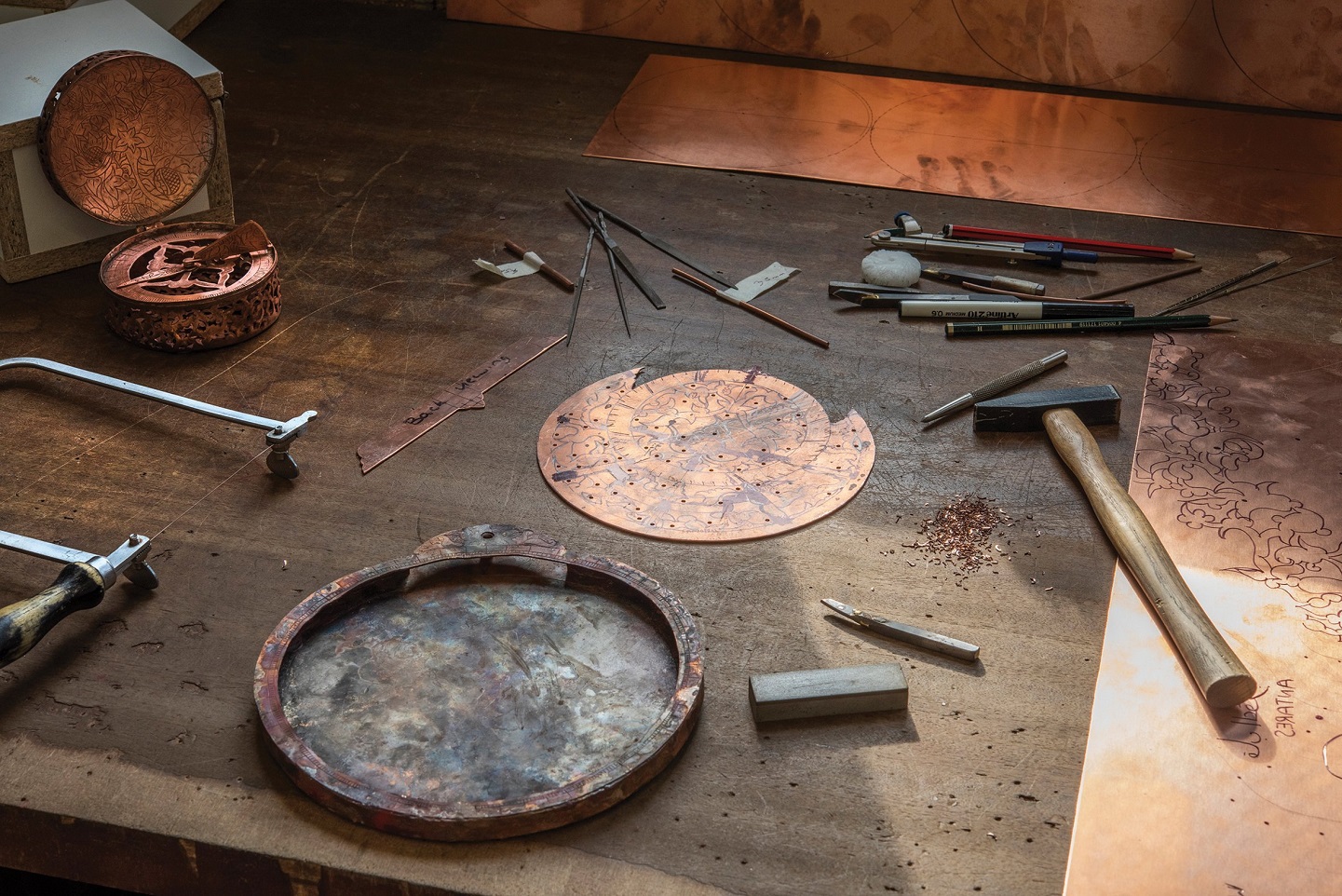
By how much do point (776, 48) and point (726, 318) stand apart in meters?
2.32

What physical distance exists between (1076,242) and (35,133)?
10.2 ft

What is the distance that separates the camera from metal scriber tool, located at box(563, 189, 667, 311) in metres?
3.75

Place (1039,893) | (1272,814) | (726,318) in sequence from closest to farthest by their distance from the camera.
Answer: (1039,893) < (1272,814) < (726,318)

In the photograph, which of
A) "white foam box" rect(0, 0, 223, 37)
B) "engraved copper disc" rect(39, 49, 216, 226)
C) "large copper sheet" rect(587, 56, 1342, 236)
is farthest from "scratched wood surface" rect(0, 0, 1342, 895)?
"white foam box" rect(0, 0, 223, 37)

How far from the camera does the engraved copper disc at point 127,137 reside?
141 inches

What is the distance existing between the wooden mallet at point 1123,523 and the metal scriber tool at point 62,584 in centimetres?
198

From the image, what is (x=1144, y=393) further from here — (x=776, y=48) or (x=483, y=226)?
(x=776, y=48)

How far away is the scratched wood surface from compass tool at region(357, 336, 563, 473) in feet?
0.11

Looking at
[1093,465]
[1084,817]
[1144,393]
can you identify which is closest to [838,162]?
[1144,393]

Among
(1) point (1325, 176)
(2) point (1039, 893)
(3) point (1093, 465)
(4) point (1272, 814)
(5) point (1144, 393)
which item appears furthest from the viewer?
(1) point (1325, 176)

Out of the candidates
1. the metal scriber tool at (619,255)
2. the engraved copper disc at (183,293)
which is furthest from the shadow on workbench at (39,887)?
the metal scriber tool at (619,255)

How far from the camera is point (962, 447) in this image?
3.15 meters

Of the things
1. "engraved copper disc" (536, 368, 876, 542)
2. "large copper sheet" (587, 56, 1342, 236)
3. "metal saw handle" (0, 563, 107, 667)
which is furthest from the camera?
"large copper sheet" (587, 56, 1342, 236)

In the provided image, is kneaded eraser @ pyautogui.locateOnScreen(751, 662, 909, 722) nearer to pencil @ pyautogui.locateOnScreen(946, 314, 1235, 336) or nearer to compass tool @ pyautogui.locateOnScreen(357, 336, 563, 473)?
compass tool @ pyautogui.locateOnScreen(357, 336, 563, 473)
